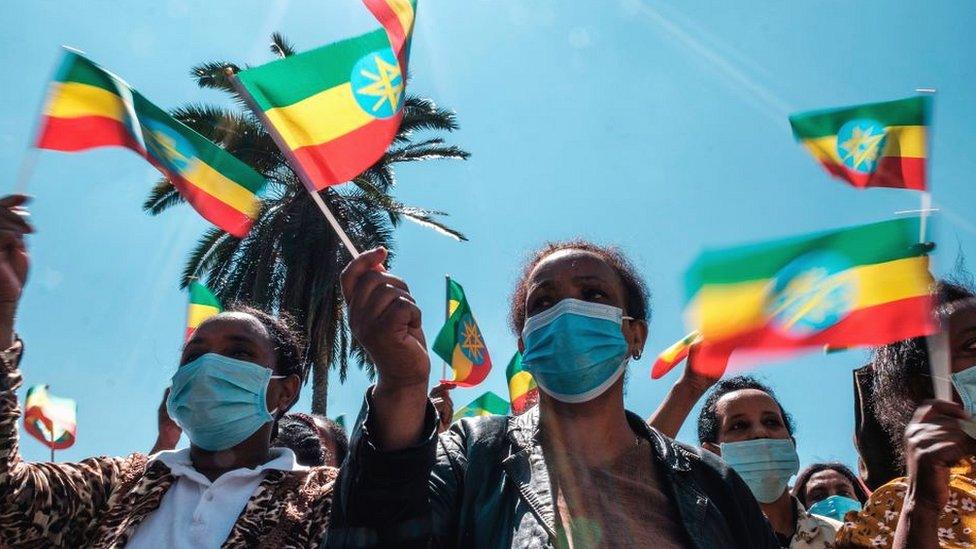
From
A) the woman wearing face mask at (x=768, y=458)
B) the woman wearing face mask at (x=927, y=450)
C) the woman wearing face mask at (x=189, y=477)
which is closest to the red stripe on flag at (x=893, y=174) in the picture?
the woman wearing face mask at (x=927, y=450)

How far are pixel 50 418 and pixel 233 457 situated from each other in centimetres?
620

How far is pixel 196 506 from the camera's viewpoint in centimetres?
255

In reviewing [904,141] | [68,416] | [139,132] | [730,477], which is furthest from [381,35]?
[68,416]

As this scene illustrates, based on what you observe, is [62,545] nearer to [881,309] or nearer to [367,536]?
[367,536]

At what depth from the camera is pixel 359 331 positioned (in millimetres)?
1633

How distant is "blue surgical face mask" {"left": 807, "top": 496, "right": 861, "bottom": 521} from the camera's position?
4418 mm

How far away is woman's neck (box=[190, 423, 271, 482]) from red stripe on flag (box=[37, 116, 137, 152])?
1239 mm

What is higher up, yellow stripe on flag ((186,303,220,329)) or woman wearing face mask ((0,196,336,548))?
yellow stripe on flag ((186,303,220,329))

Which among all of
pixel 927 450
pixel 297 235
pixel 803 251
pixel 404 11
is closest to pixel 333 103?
pixel 404 11

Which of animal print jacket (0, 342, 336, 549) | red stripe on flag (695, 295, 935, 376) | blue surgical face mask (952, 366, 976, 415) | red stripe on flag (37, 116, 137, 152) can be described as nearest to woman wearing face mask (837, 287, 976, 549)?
blue surgical face mask (952, 366, 976, 415)

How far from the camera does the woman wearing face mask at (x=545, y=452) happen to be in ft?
5.27

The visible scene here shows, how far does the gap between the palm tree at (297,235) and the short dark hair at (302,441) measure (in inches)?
476

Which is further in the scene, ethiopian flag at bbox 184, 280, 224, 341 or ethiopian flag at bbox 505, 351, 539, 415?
ethiopian flag at bbox 505, 351, 539, 415

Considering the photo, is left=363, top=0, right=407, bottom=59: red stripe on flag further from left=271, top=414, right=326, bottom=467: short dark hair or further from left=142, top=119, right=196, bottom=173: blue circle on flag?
left=271, top=414, right=326, bottom=467: short dark hair
